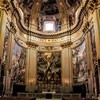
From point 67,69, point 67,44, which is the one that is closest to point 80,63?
point 67,69

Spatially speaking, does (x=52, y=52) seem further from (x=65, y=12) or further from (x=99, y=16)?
(x=99, y=16)

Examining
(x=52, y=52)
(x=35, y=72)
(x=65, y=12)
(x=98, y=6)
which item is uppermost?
(x=65, y=12)

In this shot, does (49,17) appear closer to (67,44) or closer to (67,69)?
(67,44)

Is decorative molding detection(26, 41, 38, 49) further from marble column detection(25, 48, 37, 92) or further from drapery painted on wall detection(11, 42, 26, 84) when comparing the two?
drapery painted on wall detection(11, 42, 26, 84)

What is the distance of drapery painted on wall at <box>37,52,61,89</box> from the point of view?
2211 cm

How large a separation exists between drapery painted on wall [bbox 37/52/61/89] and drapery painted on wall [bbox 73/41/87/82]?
85.2 inches

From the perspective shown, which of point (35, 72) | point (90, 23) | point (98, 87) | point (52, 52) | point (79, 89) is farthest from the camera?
point (52, 52)

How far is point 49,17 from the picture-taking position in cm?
2614

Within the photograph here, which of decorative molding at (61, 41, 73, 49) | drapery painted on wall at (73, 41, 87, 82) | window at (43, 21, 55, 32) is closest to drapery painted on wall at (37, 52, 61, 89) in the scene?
decorative molding at (61, 41, 73, 49)

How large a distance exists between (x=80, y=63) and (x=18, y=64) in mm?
6993

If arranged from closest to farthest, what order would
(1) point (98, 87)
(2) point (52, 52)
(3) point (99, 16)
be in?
(1) point (98, 87), (3) point (99, 16), (2) point (52, 52)

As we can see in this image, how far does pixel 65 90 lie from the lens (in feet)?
69.5

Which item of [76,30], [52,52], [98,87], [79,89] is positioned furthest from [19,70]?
[98,87]

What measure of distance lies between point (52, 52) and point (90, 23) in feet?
23.3
